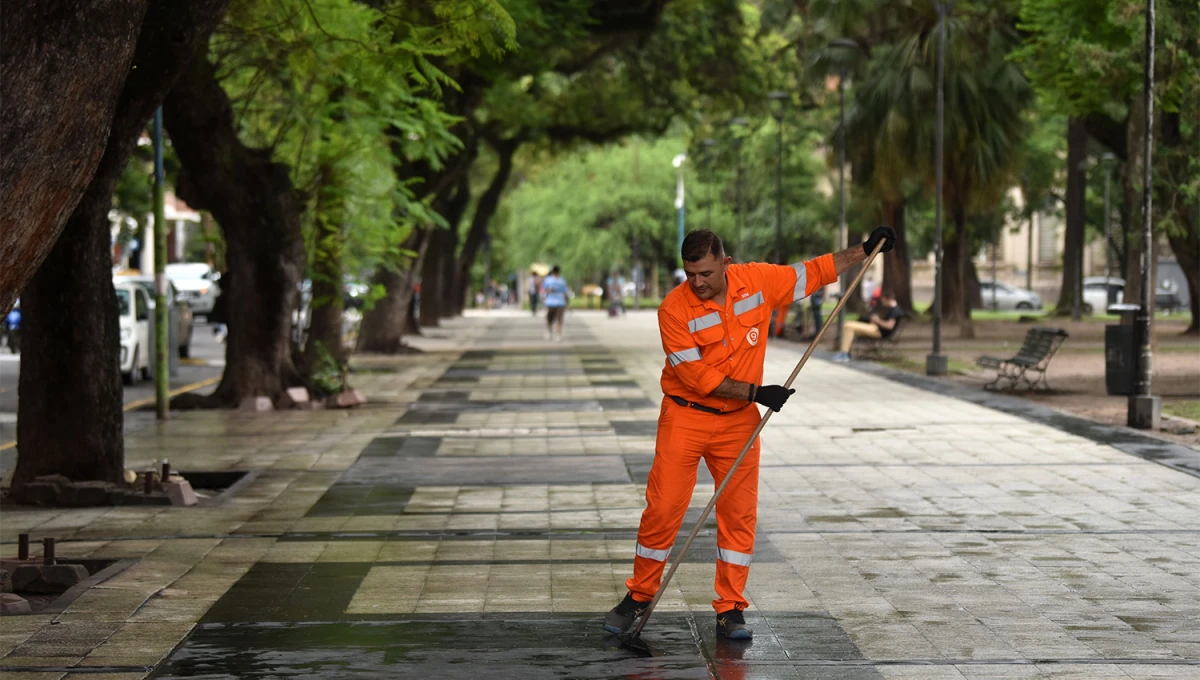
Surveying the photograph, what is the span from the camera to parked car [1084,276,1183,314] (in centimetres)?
6394

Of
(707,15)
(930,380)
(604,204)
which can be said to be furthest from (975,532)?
(604,204)

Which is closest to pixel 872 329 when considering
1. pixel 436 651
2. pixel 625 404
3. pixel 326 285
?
pixel 326 285

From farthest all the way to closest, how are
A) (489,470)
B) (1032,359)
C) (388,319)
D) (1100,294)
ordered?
(1100,294) < (388,319) < (1032,359) < (489,470)

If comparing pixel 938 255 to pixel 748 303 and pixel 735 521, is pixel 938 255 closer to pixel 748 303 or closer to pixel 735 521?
pixel 748 303

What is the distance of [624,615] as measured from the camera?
293 inches

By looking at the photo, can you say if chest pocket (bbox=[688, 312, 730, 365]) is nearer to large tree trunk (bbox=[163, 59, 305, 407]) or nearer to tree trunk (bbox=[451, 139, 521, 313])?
large tree trunk (bbox=[163, 59, 305, 407])

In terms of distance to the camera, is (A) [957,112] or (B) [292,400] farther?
(A) [957,112]

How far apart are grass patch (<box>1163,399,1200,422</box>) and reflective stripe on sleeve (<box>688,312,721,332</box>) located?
449 inches

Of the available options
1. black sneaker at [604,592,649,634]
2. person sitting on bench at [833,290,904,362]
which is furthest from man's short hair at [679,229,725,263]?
person sitting on bench at [833,290,904,362]

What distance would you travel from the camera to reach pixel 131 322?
26.3m

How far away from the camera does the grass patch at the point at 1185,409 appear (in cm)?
1795

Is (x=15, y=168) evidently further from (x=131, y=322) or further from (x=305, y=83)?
(x=131, y=322)

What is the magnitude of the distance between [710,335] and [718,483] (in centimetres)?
63

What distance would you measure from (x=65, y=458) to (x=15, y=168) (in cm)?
540
